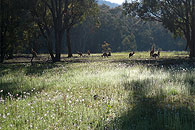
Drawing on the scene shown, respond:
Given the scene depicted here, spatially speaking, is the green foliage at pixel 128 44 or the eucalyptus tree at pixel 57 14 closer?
the eucalyptus tree at pixel 57 14

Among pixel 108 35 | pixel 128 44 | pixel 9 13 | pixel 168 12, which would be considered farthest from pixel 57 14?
pixel 108 35

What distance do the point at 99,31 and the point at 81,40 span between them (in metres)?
8.83

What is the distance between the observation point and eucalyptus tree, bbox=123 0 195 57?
29000 mm

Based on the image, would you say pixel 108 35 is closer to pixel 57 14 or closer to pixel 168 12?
pixel 168 12

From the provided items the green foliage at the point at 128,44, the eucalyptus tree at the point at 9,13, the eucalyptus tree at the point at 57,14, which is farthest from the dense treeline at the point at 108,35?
the eucalyptus tree at the point at 9,13

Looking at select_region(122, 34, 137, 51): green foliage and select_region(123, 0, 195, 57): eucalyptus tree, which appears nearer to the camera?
select_region(123, 0, 195, 57): eucalyptus tree

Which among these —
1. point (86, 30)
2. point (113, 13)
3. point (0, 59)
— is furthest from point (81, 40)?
point (0, 59)

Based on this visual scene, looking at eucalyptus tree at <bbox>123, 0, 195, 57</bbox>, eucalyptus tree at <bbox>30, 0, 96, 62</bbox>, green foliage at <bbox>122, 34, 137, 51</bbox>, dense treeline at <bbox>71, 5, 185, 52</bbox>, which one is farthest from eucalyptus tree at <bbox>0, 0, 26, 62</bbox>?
green foliage at <bbox>122, 34, 137, 51</bbox>

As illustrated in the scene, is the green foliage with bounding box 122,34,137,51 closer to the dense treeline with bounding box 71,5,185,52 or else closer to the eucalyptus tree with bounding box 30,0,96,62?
the dense treeline with bounding box 71,5,185,52

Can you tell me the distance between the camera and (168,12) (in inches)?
1236

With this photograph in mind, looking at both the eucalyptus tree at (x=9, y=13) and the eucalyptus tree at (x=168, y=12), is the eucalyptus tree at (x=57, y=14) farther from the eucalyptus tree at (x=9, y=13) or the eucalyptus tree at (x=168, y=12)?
the eucalyptus tree at (x=168, y=12)

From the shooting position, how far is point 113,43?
97.8 meters

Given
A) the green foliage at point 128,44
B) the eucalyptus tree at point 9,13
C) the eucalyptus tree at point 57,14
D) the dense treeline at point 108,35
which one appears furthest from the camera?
the dense treeline at point 108,35

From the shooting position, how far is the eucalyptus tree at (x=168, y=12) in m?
29.0
